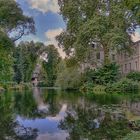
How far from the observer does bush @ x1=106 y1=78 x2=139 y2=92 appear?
41.4 meters

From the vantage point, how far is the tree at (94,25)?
4072 centimetres

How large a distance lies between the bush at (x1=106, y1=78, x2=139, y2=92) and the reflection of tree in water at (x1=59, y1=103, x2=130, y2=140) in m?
26.4

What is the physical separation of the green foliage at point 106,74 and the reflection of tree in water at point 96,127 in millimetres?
29383

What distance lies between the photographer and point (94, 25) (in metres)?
40.8

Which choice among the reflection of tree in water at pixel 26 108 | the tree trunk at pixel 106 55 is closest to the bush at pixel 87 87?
the tree trunk at pixel 106 55

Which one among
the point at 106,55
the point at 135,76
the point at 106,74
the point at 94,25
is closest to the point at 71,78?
the point at 106,74

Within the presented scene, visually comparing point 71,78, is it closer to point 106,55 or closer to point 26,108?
point 106,55

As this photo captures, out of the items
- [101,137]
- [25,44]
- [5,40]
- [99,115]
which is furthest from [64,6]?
[25,44]

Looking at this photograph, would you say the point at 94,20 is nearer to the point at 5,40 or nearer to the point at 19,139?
the point at 5,40

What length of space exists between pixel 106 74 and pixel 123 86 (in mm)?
3727

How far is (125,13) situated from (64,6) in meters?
8.83

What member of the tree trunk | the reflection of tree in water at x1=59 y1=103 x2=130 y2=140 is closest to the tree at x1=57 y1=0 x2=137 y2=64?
the tree trunk

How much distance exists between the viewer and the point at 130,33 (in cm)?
4319

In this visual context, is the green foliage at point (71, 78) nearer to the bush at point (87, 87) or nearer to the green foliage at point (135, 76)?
the bush at point (87, 87)
